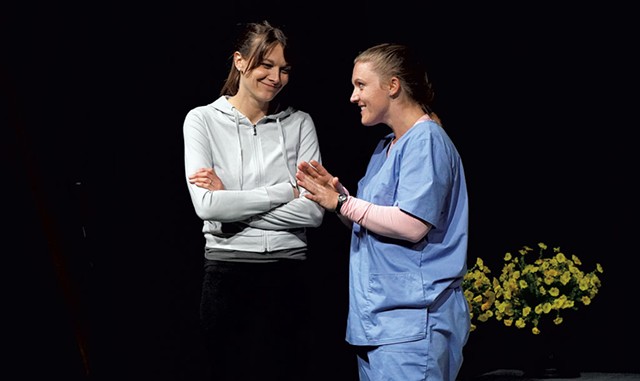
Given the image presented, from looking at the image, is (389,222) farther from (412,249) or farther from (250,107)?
(250,107)

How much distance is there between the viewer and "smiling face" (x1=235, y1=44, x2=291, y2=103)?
2908 mm

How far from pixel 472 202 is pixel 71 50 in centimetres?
193

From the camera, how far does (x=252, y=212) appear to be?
9.21ft

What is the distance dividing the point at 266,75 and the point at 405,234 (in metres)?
0.75

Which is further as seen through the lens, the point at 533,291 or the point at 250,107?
the point at 533,291

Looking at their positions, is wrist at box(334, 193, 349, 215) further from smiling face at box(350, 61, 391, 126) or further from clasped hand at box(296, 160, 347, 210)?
smiling face at box(350, 61, 391, 126)

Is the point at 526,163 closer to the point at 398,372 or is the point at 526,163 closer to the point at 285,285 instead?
the point at 285,285

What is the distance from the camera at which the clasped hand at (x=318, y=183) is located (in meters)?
2.55

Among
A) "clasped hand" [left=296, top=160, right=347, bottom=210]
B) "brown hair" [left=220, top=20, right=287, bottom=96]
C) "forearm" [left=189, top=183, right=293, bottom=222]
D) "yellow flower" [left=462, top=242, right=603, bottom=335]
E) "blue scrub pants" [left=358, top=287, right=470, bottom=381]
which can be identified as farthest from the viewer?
"yellow flower" [left=462, top=242, right=603, bottom=335]

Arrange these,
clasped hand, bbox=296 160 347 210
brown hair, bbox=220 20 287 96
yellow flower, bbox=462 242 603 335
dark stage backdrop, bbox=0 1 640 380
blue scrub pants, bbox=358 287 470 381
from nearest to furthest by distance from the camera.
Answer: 1. blue scrub pants, bbox=358 287 470 381
2. clasped hand, bbox=296 160 347 210
3. brown hair, bbox=220 20 287 96
4. dark stage backdrop, bbox=0 1 640 380
5. yellow flower, bbox=462 242 603 335

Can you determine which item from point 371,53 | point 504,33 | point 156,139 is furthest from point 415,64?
point 504,33

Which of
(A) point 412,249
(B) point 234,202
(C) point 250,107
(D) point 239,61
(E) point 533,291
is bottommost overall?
(E) point 533,291

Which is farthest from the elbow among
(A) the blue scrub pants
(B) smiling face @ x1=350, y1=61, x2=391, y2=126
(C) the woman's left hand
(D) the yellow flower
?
(D) the yellow flower

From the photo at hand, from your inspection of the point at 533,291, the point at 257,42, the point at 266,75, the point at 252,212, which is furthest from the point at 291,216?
the point at 533,291
